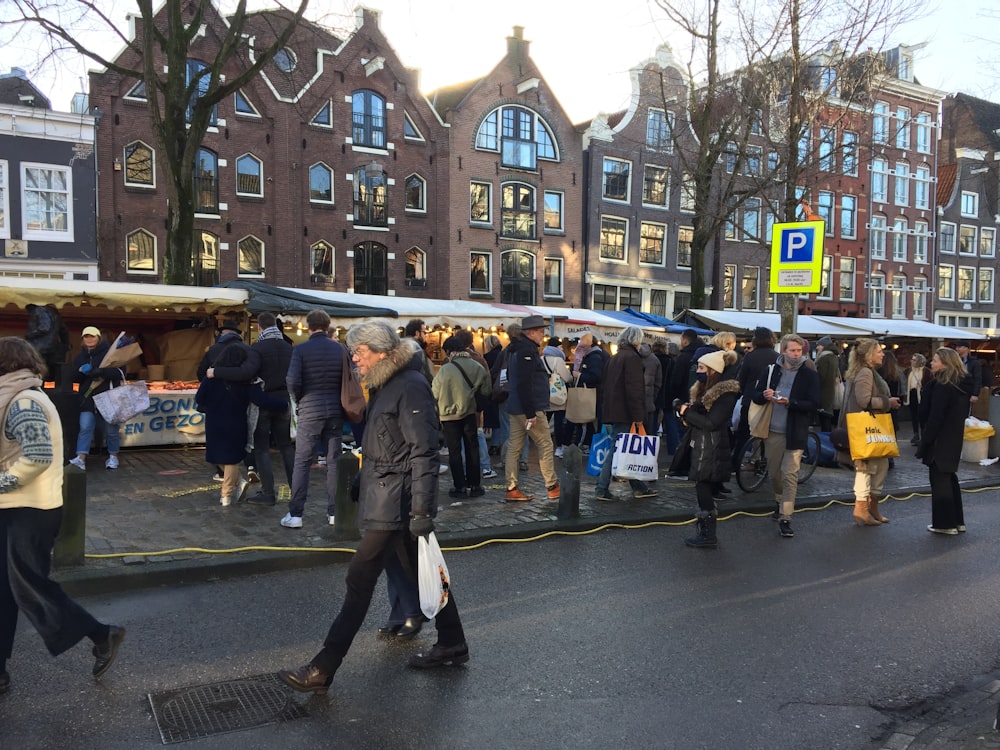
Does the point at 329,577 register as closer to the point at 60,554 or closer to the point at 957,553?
the point at 60,554

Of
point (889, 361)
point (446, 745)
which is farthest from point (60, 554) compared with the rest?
point (889, 361)

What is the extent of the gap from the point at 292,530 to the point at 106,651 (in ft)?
9.63

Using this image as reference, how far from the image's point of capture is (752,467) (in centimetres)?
998

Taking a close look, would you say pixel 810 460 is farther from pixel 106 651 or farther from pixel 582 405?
pixel 106 651

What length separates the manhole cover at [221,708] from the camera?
3457 mm

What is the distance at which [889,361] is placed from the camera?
13023mm

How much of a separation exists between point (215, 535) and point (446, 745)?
3.87 metres

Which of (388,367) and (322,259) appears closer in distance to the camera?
(388,367)

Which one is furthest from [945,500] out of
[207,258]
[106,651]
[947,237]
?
[947,237]

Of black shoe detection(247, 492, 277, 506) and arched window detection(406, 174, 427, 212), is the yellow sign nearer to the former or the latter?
black shoe detection(247, 492, 277, 506)

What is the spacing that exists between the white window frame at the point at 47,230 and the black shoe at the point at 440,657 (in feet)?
74.3

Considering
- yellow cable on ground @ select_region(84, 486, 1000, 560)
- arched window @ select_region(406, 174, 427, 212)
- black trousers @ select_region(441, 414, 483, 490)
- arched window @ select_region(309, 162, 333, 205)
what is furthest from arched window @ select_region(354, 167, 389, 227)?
yellow cable on ground @ select_region(84, 486, 1000, 560)

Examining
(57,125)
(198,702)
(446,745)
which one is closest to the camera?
(446,745)

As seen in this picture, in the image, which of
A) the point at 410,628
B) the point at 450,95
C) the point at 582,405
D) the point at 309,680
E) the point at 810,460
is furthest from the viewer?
the point at 450,95
